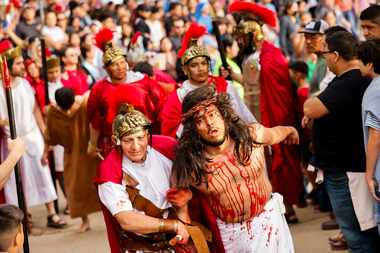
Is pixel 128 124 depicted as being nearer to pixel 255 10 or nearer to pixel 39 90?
pixel 255 10

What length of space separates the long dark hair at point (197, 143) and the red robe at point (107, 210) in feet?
0.55

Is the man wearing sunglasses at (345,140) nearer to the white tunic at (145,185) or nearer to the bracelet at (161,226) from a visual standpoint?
the white tunic at (145,185)

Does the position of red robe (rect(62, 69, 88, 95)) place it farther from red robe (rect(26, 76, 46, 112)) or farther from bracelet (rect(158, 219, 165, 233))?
bracelet (rect(158, 219, 165, 233))

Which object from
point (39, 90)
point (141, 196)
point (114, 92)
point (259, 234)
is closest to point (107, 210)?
point (141, 196)

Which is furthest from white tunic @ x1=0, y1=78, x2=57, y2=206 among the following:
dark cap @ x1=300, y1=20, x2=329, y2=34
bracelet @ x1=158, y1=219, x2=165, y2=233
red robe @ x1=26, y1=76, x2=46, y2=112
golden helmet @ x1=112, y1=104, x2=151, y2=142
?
bracelet @ x1=158, y1=219, x2=165, y2=233

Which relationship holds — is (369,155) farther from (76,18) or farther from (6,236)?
(76,18)

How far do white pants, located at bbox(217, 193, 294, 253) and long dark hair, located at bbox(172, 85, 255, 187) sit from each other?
336 mm

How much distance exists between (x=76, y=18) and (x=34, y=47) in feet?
10.2

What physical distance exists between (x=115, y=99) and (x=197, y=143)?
268 centimetres

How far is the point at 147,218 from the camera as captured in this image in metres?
5.26

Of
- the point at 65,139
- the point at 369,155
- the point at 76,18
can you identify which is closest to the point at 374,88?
the point at 369,155

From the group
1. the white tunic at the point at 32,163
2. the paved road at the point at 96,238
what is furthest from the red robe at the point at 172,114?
the white tunic at the point at 32,163

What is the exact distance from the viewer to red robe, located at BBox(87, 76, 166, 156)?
25.6 ft

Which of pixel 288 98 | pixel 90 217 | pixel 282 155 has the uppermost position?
pixel 288 98
